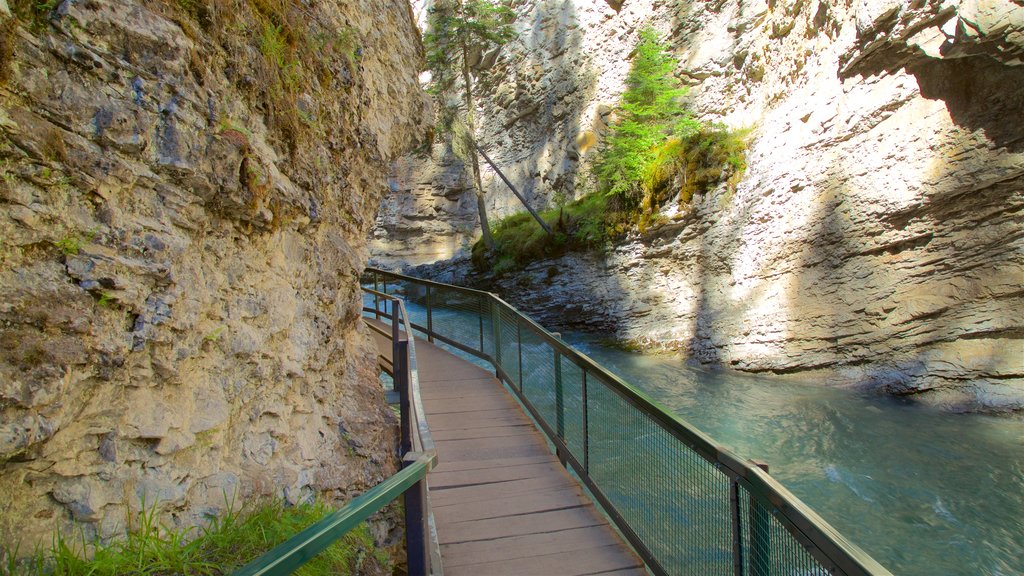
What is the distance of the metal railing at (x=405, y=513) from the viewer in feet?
4.29

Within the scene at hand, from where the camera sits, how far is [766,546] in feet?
7.50

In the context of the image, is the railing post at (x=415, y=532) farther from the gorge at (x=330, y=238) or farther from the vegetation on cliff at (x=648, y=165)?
the vegetation on cliff at (x=648, y=165)

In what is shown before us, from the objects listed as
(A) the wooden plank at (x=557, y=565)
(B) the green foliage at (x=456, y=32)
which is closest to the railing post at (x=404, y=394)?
(A) the wooden plank at (x=557, y=565)

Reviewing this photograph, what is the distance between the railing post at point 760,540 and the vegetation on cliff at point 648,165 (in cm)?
1014

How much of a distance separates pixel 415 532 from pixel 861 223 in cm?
936

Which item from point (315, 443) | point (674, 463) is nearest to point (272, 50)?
point (315, 443)

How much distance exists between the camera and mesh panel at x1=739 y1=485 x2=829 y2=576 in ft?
6.75

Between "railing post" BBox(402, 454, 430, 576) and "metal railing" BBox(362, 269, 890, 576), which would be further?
"railing post" BBox(402, 454, 430, 576)

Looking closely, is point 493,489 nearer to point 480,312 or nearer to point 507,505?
point 507,505

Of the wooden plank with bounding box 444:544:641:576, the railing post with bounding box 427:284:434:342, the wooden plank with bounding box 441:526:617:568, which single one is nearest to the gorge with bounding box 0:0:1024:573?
the wooden plank with bounding box 441:526:617:568

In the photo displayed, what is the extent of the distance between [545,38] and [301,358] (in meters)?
20.7

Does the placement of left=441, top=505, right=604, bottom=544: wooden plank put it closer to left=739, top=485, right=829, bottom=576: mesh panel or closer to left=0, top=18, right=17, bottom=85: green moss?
left=739, top=485, right=829, bottom=576: mesh panel

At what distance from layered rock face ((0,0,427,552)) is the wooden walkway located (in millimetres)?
775

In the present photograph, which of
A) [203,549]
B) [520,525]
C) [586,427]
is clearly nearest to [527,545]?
[520,525]
